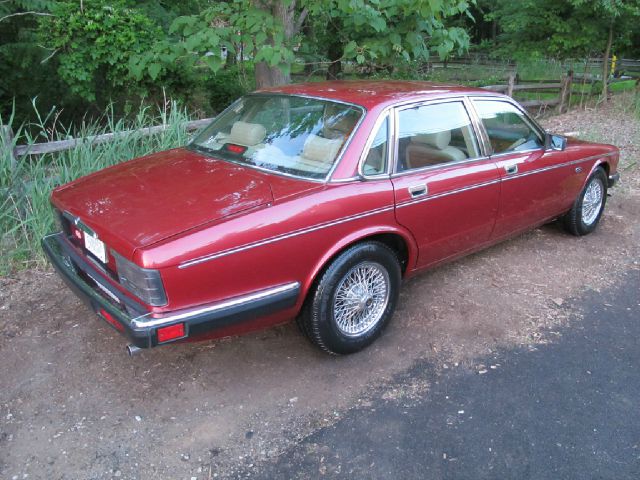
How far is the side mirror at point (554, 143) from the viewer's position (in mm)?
4614

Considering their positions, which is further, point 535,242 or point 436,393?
point 535,242

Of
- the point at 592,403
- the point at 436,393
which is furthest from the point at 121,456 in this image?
the point at 592,403

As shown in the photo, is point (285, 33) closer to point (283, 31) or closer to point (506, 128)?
point (283, 31)

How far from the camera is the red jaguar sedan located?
267cm

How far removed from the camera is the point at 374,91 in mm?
3748

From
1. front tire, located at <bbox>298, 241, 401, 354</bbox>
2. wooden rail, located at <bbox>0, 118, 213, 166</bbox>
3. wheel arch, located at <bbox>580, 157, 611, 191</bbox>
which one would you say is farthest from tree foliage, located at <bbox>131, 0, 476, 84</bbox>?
front tire, located at <bbox>298, 241, 401, 354</bbox>

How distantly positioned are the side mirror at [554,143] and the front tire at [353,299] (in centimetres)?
199

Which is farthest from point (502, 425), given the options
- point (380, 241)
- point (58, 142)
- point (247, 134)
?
point (58, 142)

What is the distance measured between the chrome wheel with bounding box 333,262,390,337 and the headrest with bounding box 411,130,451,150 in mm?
888

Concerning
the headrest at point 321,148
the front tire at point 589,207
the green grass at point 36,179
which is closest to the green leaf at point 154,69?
the green grass at point 36,179

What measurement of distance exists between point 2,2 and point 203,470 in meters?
8.21

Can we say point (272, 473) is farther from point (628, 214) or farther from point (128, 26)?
point (128, 26)

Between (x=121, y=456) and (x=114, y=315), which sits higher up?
(x=114, y=315)

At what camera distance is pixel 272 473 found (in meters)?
2.58
